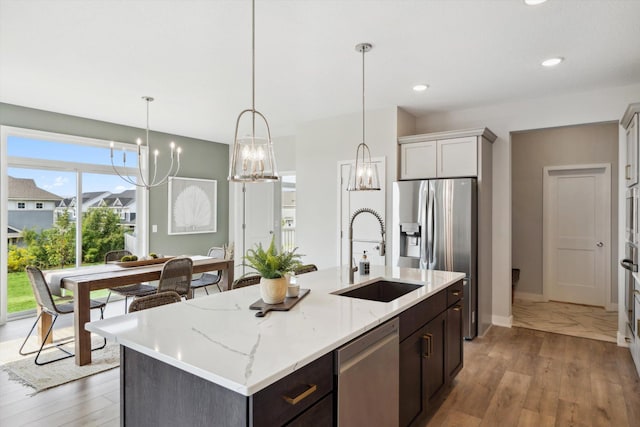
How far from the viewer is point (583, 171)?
529cm

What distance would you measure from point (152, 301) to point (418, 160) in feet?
11.0

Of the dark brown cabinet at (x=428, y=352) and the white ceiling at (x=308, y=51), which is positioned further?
the white ceiling at (x=308, y=51)

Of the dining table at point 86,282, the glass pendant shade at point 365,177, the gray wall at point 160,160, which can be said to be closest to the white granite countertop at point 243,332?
the glass pendant shade at point 365,177

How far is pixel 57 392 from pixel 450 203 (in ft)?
12.7

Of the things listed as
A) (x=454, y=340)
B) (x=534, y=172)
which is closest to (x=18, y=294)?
(x=454, y=340)

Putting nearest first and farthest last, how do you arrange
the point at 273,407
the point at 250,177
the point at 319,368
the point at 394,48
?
1. the point at 273,407
2. the point at 319,368
3. the point at 250,177
4. the point at 394,48

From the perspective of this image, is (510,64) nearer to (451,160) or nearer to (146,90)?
(451,160)

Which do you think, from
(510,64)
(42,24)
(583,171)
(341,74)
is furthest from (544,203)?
(42,24)

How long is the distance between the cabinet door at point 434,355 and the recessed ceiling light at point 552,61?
7.66 feet

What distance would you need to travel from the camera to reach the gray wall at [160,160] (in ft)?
15.2

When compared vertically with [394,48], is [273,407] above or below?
below

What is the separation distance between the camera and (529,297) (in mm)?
5672

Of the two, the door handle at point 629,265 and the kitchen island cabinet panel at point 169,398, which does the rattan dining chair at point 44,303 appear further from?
the door handle at point 629,265

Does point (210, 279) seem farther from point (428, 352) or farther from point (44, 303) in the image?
point (428, 352)
